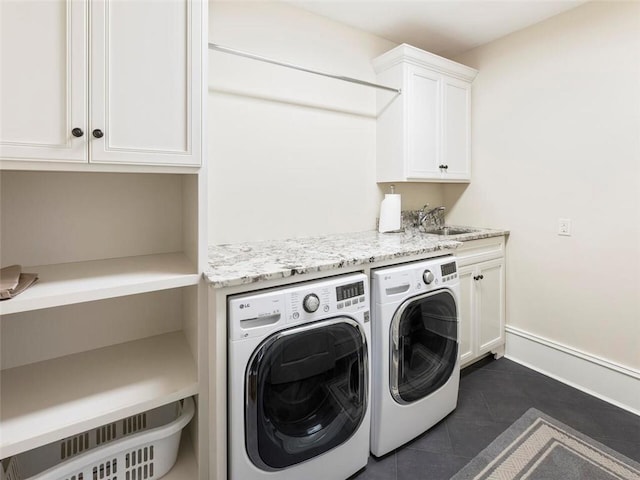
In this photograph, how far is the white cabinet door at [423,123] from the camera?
2.40 metres

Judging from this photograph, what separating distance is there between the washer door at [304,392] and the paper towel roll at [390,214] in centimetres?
114

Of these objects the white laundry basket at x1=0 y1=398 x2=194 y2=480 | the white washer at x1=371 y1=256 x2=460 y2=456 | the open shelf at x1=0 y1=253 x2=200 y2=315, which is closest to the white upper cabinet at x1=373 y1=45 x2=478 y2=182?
the white washer at x1=371 y1=256 x2=460 y2=456

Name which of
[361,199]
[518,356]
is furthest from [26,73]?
[518,356]

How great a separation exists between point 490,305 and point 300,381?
1.80m

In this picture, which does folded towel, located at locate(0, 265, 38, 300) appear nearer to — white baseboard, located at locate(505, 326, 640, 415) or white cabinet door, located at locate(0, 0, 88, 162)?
white cabinet door, located at locate(0, 0, 88, 162)

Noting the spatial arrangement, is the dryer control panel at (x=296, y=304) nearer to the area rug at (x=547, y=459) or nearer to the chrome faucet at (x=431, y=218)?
the area rug at (x=547, y=459)

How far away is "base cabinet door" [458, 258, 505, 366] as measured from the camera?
2289 millimetres

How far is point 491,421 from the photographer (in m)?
1.91

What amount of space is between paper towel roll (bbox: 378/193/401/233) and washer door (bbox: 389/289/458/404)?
74 cm

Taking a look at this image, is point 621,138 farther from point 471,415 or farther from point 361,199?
point 471,415

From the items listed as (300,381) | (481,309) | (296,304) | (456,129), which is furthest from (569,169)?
(300,381)

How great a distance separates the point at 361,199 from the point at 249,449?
70.1 inches

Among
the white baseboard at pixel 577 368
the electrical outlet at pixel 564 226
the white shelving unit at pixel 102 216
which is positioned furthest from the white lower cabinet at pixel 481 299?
the white shelving unit at pixel 102 216

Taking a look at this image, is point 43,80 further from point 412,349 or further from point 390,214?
point 390,214
